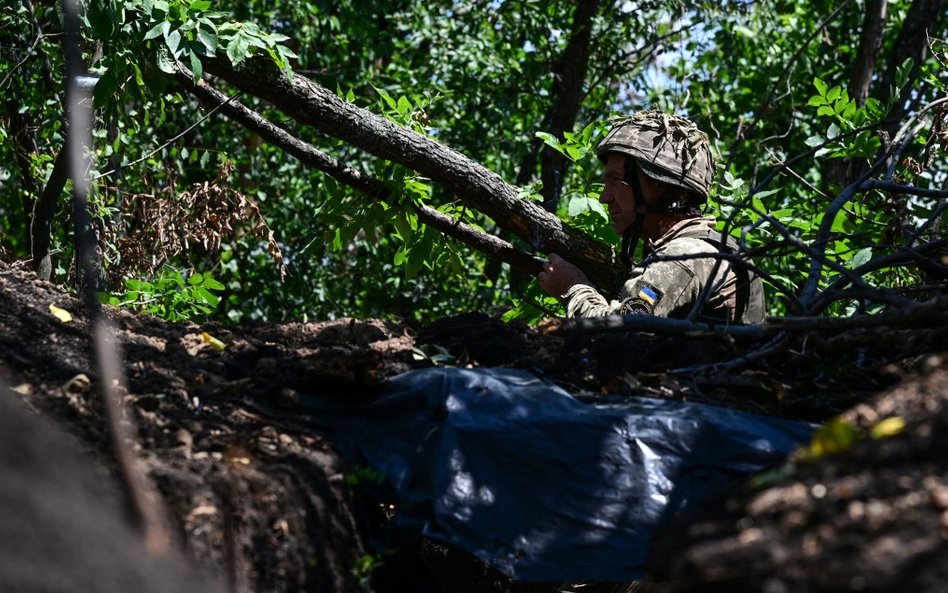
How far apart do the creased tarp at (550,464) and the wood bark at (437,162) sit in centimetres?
220

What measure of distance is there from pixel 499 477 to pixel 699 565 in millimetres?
1246

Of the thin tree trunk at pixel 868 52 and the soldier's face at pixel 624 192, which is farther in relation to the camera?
the thin tree trunk at pixel 868 52

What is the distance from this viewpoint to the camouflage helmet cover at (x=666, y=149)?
5.07m

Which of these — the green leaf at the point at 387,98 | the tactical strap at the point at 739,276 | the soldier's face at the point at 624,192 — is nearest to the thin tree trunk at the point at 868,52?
the soldier's face at the point at 624,192

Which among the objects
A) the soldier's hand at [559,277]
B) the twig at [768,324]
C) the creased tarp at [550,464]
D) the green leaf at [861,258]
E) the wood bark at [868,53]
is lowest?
the creased tarp at [550,464]

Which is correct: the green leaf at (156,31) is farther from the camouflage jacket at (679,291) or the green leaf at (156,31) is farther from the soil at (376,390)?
the camouflage jacket at (679,291)

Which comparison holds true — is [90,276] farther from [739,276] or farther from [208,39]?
[739,276]

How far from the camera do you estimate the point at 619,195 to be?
5.16m

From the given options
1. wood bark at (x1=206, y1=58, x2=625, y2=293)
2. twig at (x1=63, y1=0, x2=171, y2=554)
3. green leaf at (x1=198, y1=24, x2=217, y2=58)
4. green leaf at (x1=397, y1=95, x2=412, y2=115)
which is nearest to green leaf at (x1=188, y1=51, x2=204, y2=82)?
green leaf at (x1=198, y1=24, x2=217, y2=58)

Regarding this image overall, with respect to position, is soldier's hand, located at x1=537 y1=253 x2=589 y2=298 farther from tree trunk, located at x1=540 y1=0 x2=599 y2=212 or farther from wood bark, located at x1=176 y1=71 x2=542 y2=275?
tree trunk, located at x1=540 y1=0 x2=599 y2=212

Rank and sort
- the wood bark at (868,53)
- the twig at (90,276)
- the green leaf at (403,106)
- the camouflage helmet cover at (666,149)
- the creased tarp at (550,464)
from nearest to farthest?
1. the twig at (90,276)
2. the creased tarp at (550,464)
3. the camouflage helmet cover at (666,149)
4. the green leaf at (403,106)
5. the wood bark at (868,53)

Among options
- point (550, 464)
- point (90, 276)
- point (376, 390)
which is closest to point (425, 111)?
point (376, 390)

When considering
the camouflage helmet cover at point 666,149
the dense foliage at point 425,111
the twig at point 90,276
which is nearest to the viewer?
the twig at point 90,276

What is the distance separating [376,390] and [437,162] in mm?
2129
